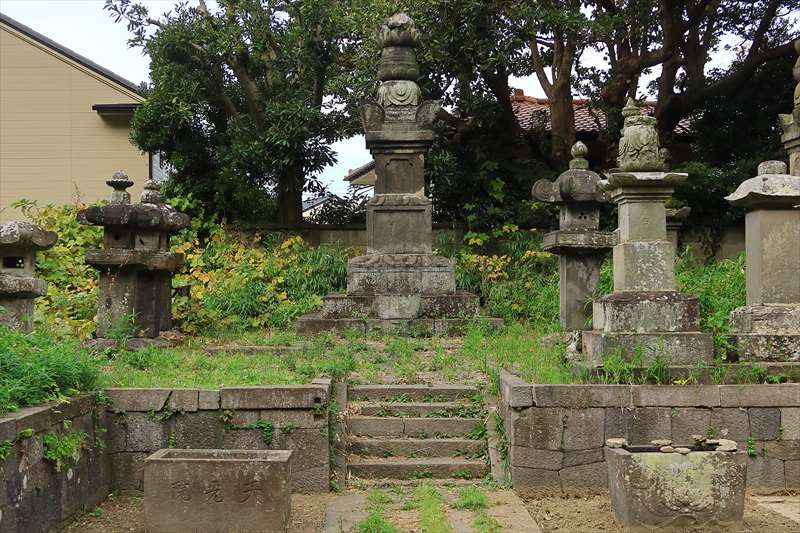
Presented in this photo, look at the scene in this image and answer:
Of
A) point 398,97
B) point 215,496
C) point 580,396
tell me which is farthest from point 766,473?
point 398,97

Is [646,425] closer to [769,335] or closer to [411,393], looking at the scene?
[769,335]

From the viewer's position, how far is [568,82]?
15.4 meters

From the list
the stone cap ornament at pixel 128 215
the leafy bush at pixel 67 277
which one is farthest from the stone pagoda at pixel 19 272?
the leafy bush at pixel 67 277

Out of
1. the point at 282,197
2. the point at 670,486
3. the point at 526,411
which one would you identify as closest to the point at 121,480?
the point at 526,411

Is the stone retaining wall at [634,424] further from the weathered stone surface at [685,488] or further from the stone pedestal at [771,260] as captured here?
the weathered stone surface at [685,488]

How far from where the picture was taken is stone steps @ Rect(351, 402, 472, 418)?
703cm

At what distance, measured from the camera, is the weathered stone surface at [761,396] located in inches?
244

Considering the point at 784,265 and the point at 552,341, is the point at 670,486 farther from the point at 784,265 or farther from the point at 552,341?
the point at 552,341

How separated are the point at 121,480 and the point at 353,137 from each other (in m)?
10.7

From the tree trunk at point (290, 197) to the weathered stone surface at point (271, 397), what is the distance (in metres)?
9.75

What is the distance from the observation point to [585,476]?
617cm

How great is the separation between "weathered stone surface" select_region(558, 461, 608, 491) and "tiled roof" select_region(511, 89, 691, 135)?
10949mm

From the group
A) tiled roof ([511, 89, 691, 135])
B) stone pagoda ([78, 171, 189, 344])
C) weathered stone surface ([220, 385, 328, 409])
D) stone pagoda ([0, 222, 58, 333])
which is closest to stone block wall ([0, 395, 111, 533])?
weathered stone surface ([220, 385, 328, 409])

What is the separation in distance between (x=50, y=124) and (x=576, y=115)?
43.2 ft
